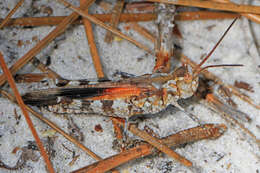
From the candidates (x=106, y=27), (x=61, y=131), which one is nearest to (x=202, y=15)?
(x=106, y=27)

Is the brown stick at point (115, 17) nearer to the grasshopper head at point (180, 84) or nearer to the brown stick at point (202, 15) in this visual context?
the brown stick at point (202, 15)

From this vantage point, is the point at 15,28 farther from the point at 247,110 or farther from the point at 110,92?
the point at 247,110

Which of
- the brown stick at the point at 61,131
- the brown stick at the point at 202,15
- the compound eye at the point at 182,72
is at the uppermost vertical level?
the brown stick at the point at 202,15

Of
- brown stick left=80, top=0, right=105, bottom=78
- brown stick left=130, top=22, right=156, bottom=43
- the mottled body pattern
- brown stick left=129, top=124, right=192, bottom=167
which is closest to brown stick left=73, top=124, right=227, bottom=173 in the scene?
brown stick left=129, top=124, right=192, bottom=167

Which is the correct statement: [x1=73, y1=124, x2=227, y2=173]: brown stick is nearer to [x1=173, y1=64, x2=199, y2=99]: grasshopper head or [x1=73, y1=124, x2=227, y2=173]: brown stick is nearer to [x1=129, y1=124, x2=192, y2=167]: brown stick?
[x1=129, y1=124, x2=192, y2=167]: brown stick

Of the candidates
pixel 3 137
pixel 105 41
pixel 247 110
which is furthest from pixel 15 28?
pixel 247 110

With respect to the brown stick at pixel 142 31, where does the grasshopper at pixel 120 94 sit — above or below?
below

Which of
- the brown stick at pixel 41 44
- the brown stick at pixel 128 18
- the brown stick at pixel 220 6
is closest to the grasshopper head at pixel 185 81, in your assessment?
the brown stick at pixel 220 6
